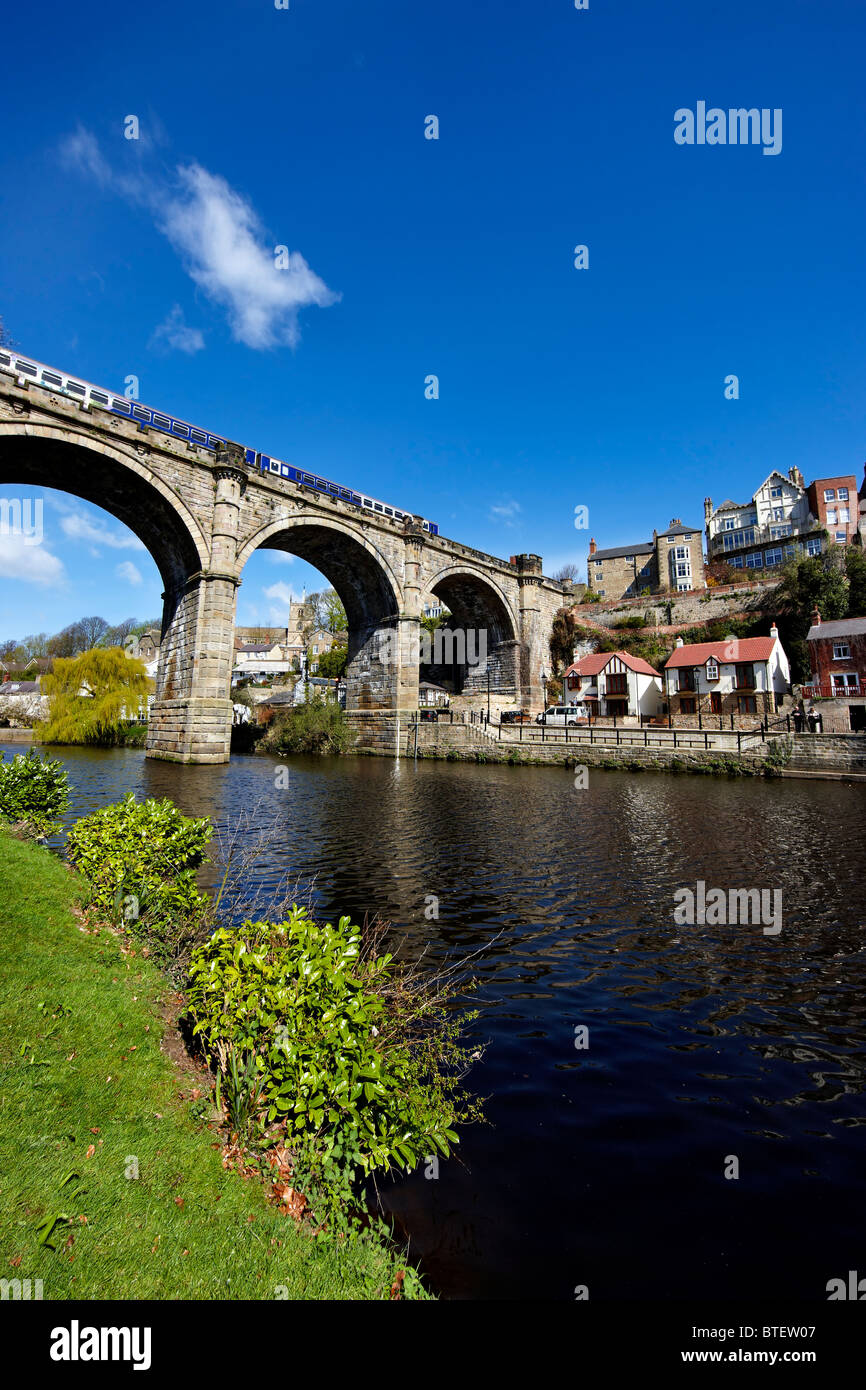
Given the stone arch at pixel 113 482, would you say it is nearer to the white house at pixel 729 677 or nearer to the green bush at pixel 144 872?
the green bush at pixel 144 872

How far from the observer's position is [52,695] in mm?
38938

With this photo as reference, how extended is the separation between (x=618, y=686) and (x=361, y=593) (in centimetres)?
2201

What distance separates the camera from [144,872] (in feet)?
21.8

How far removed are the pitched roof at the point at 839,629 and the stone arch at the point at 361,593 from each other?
27.4 meters

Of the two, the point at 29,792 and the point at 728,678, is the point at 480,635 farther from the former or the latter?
the point at 29,792

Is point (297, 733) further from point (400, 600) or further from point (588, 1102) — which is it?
point (588, 1102)

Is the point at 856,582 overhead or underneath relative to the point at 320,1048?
overhead

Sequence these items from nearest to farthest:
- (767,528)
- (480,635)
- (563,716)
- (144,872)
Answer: (144,872), (563,716), (480,635), (767,528)

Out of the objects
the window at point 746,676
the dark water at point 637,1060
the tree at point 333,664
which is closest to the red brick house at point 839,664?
the window at point 746,676

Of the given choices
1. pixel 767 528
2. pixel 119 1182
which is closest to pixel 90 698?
pixel 119 1182

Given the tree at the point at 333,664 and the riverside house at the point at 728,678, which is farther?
the tree at the point at 333,664

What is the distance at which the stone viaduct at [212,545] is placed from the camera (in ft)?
83.6

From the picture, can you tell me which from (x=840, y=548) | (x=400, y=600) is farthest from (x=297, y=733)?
(x=840, y=548)
